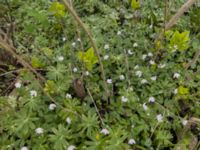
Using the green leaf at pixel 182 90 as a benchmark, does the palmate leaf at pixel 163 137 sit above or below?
below

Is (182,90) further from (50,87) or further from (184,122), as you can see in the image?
(50,87)

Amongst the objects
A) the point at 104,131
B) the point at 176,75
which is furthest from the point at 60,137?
the point at 176,75

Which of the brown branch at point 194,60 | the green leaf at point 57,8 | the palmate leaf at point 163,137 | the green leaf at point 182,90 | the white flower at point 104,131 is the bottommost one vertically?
the palmate leaf at point 163,137

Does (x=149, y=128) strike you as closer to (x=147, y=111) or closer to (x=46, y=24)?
(x=147, y=111)

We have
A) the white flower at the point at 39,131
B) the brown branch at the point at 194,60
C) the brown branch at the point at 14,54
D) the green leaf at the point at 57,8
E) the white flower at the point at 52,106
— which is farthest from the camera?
the brown branch at the point at 194,60

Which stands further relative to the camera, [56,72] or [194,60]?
[194,60]

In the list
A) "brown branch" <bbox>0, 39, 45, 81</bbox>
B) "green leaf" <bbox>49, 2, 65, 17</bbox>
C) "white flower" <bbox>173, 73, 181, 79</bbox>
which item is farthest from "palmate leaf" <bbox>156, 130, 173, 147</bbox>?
"green leaf" <bbox>49, 2, 65, 17</bbox>

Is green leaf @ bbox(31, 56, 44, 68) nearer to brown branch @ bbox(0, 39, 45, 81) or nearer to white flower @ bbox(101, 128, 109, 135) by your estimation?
brown branch @ bbox(0, 39, 45, 81)

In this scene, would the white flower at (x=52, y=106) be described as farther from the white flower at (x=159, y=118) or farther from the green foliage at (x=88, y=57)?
the white flower at (x=159, y=118)

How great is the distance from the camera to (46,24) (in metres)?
2.56

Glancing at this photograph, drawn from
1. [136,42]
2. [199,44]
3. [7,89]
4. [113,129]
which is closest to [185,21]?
[199,44]

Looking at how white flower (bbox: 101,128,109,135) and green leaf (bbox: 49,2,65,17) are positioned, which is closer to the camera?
white flower (bbox: 101,128,109,135)

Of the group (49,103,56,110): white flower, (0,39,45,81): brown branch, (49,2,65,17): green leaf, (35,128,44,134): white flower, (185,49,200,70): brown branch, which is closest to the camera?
(0,39,45,81): brown branch

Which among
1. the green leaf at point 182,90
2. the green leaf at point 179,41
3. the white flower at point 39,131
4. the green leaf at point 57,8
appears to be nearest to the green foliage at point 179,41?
the green leaf at point 179,41
